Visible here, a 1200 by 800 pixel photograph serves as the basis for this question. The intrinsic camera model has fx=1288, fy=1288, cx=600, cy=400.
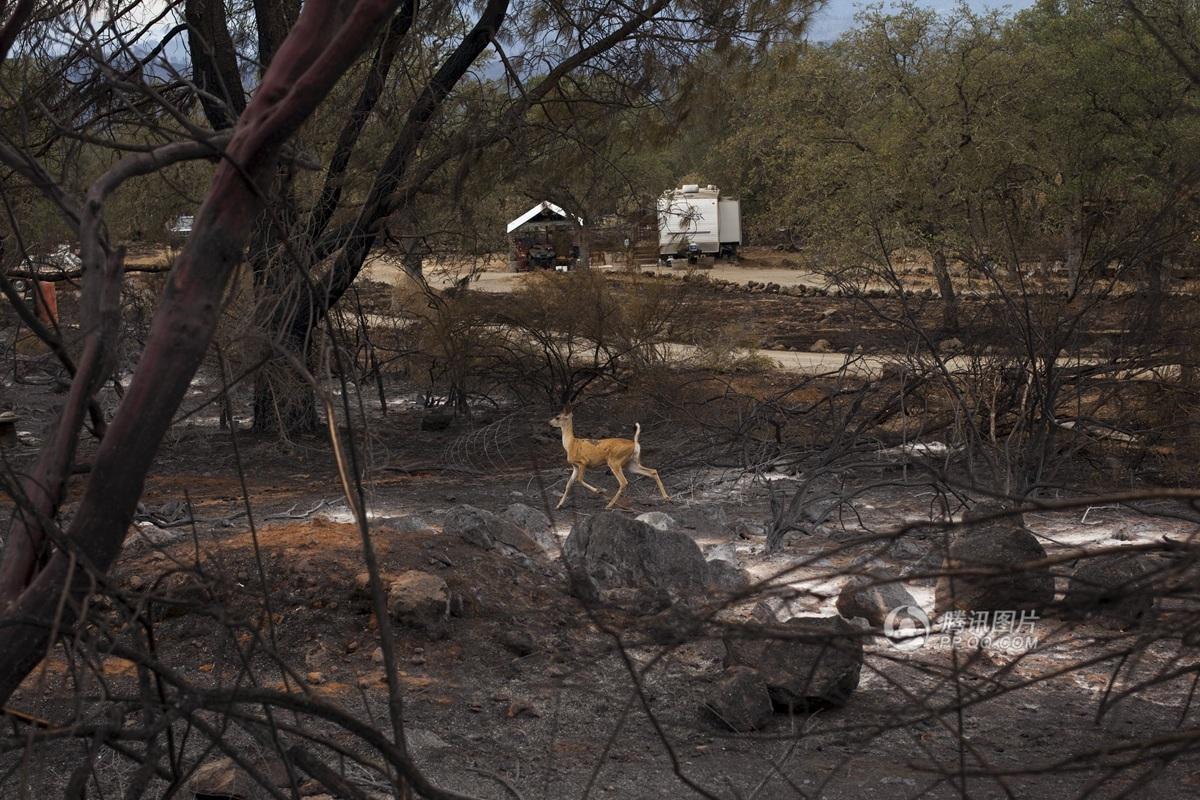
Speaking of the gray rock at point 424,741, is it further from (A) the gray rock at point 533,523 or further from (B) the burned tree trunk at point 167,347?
(B) the burned tree trunk at point 167,347

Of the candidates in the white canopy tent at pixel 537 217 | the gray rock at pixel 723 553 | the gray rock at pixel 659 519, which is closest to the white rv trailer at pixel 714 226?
the white canopy tent at pixel 537 217

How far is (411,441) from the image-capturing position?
596 inches

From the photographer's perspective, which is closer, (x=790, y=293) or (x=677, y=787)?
(x=677, y=787)

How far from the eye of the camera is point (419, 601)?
7402 mm

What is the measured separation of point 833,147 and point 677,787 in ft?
68.7

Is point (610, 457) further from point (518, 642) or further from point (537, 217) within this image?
point (537, 217)

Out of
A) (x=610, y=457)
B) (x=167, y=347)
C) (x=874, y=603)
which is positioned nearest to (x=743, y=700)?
(x=874, y=603)

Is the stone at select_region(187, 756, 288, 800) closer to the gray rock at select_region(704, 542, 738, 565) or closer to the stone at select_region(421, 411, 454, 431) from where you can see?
the gray rock at select_region(704, 542, 738, 565)

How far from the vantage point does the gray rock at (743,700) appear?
6.14 meters

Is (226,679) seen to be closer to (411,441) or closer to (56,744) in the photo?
(56,744)

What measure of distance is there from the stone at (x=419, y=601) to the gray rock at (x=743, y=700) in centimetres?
188

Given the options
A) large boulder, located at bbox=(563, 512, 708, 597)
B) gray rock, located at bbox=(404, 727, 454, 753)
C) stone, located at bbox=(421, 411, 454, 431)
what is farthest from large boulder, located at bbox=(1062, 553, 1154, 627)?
stone, located at bbox=(421, 411, 454, 431)

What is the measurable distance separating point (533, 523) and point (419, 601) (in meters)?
2.58

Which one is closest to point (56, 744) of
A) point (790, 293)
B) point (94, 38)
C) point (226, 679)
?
point (226, 679)
